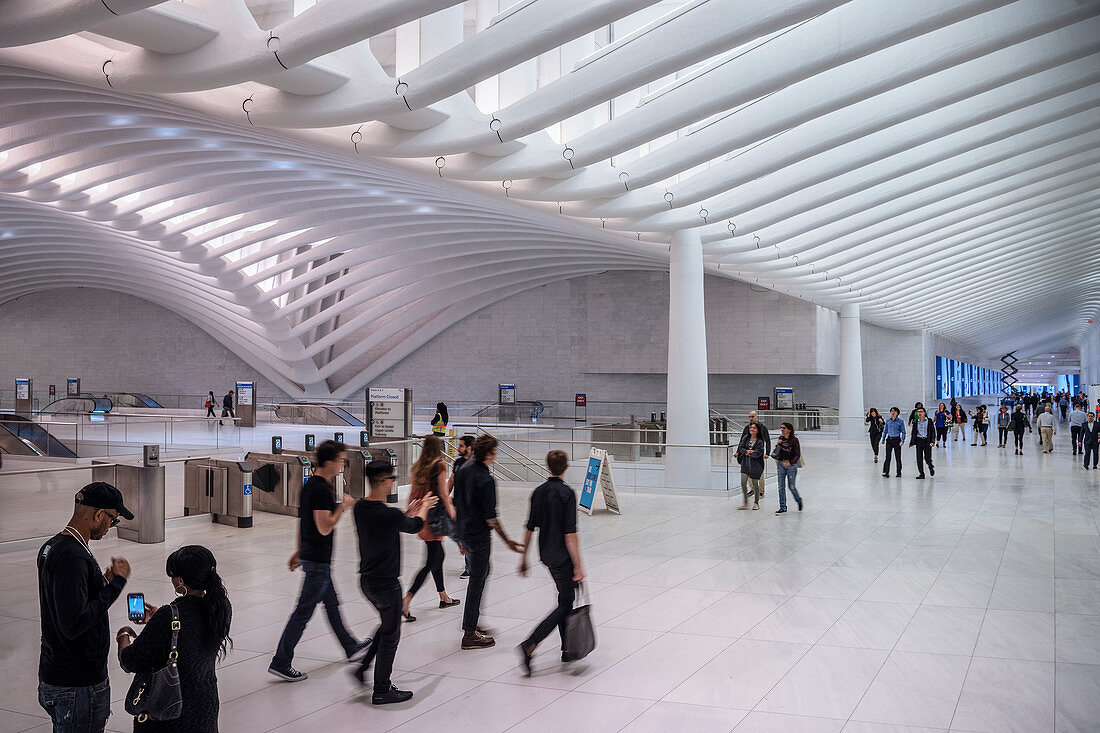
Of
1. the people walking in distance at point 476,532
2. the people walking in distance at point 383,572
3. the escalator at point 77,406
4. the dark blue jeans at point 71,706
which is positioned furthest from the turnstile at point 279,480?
the escalator at point 77,406

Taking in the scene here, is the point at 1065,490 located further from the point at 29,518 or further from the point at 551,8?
the point at 29,518

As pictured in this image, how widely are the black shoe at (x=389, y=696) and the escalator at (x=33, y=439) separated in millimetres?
17608

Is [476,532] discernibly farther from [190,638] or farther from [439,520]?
[190,638]

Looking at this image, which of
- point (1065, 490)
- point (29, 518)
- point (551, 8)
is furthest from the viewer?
point (1065, 490)

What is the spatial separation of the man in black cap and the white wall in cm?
4475

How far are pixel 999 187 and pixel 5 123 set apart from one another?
2054 centimetres

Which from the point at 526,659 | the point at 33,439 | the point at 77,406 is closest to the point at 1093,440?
the point at 526,659

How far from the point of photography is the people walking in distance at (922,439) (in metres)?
18.3

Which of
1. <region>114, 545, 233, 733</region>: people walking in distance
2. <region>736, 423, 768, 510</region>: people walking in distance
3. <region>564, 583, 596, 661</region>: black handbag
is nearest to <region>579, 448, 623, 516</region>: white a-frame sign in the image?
<region>736, 423, 768, 510</region>: people walking in distance

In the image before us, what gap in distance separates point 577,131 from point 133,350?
134ft

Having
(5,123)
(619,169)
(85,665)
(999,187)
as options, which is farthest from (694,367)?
(85,665)

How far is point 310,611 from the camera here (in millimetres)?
5445

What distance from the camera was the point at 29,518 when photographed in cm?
986

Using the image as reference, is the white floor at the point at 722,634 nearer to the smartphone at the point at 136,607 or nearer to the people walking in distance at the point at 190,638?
the people walking in distance at the point at 190,638
